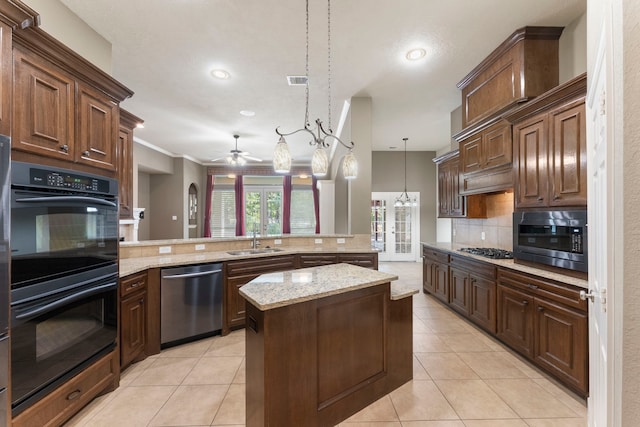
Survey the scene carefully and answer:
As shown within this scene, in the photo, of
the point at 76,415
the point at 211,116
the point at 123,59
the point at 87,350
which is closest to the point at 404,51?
the point at 123,59

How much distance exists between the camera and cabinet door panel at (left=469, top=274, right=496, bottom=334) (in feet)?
9.38

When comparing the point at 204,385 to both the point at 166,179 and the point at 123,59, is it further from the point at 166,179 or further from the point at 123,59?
the point at 166,179

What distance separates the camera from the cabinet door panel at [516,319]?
7.80ft

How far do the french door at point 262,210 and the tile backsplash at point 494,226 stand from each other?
19.5 feet

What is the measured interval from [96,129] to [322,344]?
222 cm

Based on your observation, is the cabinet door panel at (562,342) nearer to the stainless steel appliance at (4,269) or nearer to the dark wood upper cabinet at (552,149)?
the dark wood upper cabinet at (552,149)

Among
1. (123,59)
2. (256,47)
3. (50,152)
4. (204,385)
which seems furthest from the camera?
(123,59)

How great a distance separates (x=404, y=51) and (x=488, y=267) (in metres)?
2.53

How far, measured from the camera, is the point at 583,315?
1895mm

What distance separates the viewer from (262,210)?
9016mm

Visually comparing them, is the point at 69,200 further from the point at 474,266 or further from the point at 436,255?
the point at 436,255

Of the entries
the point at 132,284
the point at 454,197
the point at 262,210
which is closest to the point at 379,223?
the point at 454,197

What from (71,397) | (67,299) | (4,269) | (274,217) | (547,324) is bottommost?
(71,397)

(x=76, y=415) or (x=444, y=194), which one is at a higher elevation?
(x=444, y=194)
